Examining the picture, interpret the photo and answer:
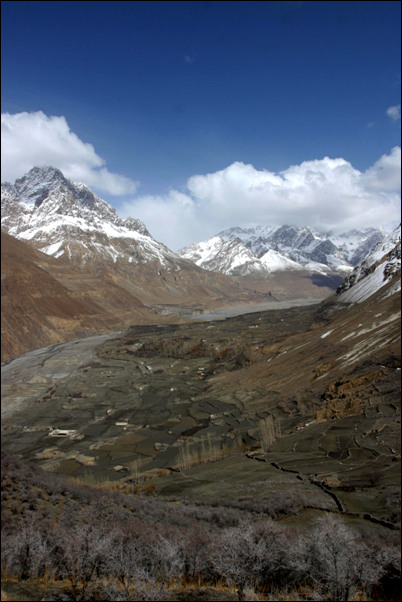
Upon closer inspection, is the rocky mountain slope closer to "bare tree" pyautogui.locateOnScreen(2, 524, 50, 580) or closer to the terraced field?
the terraced field

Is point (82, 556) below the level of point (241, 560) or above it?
above

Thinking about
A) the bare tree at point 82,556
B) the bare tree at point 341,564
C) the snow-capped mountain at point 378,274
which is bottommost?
the bare tree at point 341,564

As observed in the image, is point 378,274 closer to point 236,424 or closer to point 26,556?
point 236,424

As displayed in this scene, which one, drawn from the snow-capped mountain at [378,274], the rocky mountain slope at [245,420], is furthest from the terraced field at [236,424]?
the snow-capped mountain at [378,274]

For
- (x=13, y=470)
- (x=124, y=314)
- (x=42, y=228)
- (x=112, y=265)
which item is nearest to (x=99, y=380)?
(x=13, y=470)

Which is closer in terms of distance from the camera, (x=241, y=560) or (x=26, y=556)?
(x=241, y=560)

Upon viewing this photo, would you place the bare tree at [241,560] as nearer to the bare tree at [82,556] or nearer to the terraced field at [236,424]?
the bare tree at [82,556]

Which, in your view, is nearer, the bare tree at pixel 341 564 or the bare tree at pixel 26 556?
the bare tree at pixel 341 564

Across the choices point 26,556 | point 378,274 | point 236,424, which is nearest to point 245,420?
point 236,424
